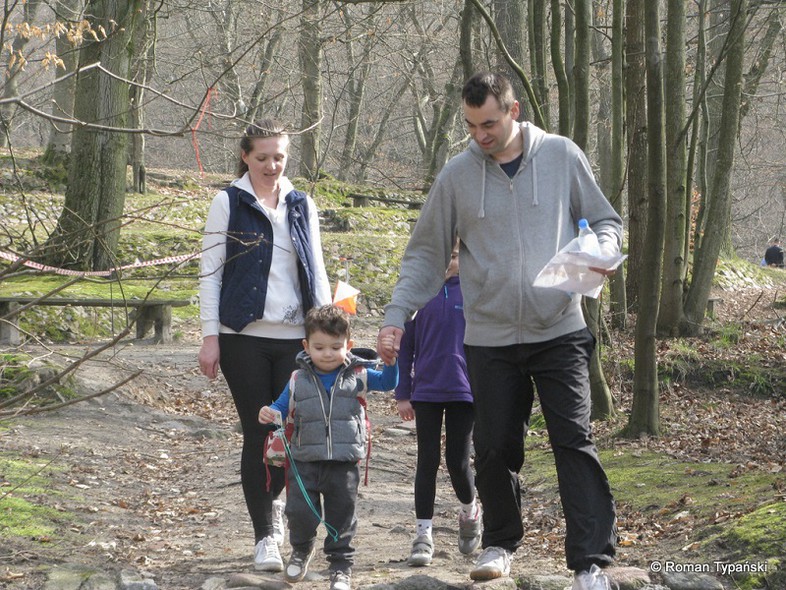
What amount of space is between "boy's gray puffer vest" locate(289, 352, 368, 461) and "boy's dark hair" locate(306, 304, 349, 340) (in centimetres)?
14

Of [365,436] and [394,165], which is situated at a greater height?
[394,165]

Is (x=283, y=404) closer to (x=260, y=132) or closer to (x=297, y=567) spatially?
(x=297, y=567)

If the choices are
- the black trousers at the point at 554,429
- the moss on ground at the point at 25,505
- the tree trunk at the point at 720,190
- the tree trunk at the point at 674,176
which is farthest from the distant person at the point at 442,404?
the tree trunk at the point at 720,190

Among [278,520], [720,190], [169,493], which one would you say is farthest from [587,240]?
[720,190]

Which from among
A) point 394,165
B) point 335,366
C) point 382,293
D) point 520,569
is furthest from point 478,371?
point 394,165

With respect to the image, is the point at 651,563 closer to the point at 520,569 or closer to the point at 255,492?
the point at 520,569

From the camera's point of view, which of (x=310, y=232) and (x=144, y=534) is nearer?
(x=310, y=232)

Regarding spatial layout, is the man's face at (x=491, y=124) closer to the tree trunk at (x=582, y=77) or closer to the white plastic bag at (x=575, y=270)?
the white plastic bag at (x=575, y=270)

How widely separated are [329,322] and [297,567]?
3.80 feet

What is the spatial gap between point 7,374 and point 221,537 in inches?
157

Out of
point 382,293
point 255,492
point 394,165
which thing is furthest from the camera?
point 394,165

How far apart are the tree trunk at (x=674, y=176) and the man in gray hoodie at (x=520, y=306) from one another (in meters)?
4.96

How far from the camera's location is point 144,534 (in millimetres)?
6215

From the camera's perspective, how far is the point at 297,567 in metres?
4.83
